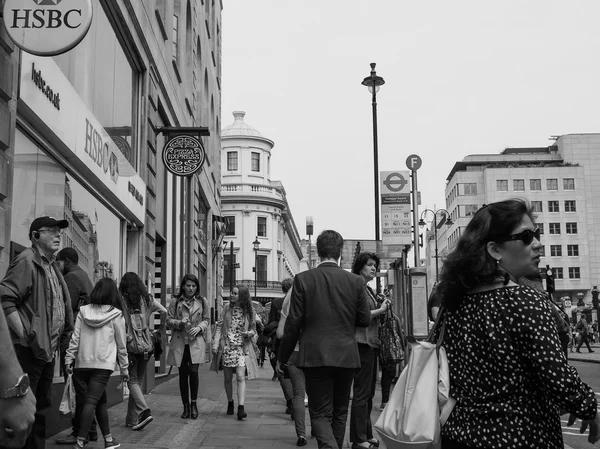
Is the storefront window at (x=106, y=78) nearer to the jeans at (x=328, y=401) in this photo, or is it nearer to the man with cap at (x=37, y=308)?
the man with cap at (x=37, y=308)

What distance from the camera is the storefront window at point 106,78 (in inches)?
388

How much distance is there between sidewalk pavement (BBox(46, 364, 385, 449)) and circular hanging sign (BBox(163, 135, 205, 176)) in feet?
15.7

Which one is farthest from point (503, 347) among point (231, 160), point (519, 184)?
point (519, 184)

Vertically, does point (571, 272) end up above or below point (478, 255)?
above

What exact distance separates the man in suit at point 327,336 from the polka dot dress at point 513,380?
115 inches

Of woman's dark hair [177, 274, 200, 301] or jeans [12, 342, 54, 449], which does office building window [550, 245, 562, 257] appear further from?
jeans [12, 342, 54, 449]

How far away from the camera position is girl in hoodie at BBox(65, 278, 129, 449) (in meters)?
7.13

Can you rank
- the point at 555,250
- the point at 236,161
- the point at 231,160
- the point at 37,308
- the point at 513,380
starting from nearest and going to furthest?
the point at 513,380 → the point at 37,308 → the point at 236,161 → the point at 231,160 → the point at 555,250

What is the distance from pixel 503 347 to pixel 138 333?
6.54 m

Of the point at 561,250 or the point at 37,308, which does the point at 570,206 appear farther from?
the point at 37,308

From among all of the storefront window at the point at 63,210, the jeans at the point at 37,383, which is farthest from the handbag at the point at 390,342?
the jeans at the point at 37,383

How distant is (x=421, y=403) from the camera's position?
9.86 feet

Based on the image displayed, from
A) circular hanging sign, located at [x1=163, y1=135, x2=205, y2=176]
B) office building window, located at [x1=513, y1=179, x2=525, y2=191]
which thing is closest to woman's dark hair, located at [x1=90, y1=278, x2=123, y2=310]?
circular hanging sign, located at [x1=163, y1=135, x2=205, y2=176]

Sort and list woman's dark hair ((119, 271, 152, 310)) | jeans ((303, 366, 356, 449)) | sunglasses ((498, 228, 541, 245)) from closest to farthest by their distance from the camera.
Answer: sunglasses ((498, 228, 541, 245)) < jeans ((303, 366, 356, 449)) < woman's dark hair ((119, 271, 152, 310))
